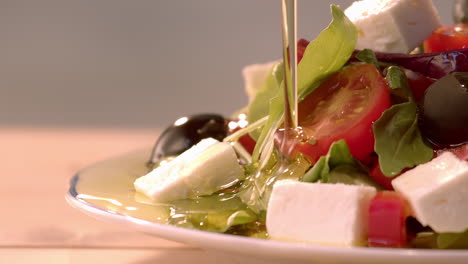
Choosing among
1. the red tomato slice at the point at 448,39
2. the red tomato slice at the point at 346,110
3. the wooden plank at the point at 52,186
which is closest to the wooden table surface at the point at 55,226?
the wooden plank at the point at 52,186

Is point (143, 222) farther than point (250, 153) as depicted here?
No

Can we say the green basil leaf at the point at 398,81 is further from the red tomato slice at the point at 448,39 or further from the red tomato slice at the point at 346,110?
the red tomato slice at the point at 448,39

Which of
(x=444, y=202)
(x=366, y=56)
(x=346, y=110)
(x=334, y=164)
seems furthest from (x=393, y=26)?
(x=444, y=202)

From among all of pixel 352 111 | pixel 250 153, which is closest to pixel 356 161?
pixel 352 111

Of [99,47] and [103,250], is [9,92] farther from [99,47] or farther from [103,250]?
[103,250]

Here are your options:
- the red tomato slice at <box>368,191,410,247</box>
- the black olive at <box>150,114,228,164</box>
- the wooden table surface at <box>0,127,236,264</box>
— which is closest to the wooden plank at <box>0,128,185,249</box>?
the wooden table surface at <box>0,127,236,264</box>

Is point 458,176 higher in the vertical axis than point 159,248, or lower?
higher

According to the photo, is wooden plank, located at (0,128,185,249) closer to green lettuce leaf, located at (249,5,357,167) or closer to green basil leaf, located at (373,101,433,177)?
green lettuce leaf, located at (249,5,357,167)
